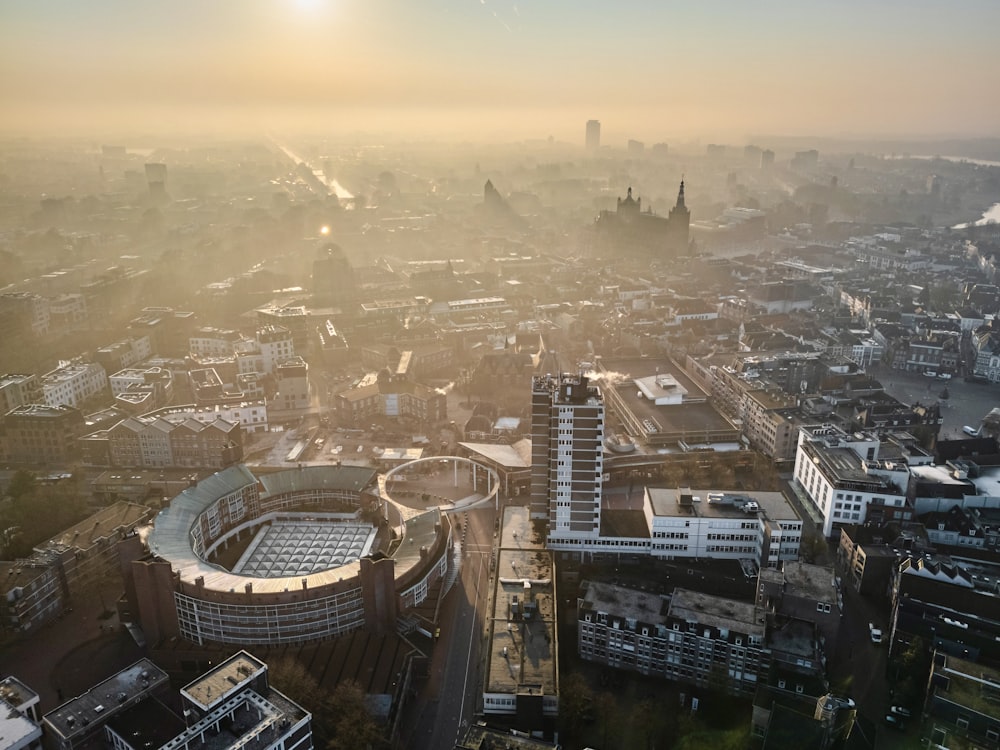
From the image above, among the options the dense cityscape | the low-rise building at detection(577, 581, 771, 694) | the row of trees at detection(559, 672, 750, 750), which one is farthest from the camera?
the low-rise building at detection(577, 581, 771, 694)

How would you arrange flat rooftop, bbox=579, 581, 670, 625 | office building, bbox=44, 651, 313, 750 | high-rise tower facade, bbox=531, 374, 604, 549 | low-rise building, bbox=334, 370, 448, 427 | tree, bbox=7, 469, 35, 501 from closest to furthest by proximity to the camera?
office building, bbox=44, 651, 313, 750 < flat rooftop, bbox=579, 581, 670, 625 < high-rise tower facade, bbox=531, 374, 604, 549 < tree, bbox=7, 469, 35, 501 < low-rise building, bbox=334, 370, 448, 427

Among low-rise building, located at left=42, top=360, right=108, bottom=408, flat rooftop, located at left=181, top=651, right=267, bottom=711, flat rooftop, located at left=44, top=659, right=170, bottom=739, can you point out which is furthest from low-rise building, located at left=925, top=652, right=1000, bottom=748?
low-rise building, located at left=42, top=360, right=108, bottom=408

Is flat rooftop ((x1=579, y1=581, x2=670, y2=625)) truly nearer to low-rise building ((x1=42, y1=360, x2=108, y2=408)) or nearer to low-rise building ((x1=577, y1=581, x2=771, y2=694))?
low-rise building ((x1=577, y1=581, x2=771, y2=694))

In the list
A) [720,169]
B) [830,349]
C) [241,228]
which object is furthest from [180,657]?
[720,169]

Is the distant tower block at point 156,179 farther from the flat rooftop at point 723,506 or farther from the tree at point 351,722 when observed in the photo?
the tree at point 351,722

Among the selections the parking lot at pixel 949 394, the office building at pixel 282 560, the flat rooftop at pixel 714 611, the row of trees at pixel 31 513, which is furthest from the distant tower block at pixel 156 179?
the flat rooftop at pixel 714 611

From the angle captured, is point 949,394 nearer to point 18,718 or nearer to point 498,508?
point 498,508

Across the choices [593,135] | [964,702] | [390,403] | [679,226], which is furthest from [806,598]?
[593,135]
